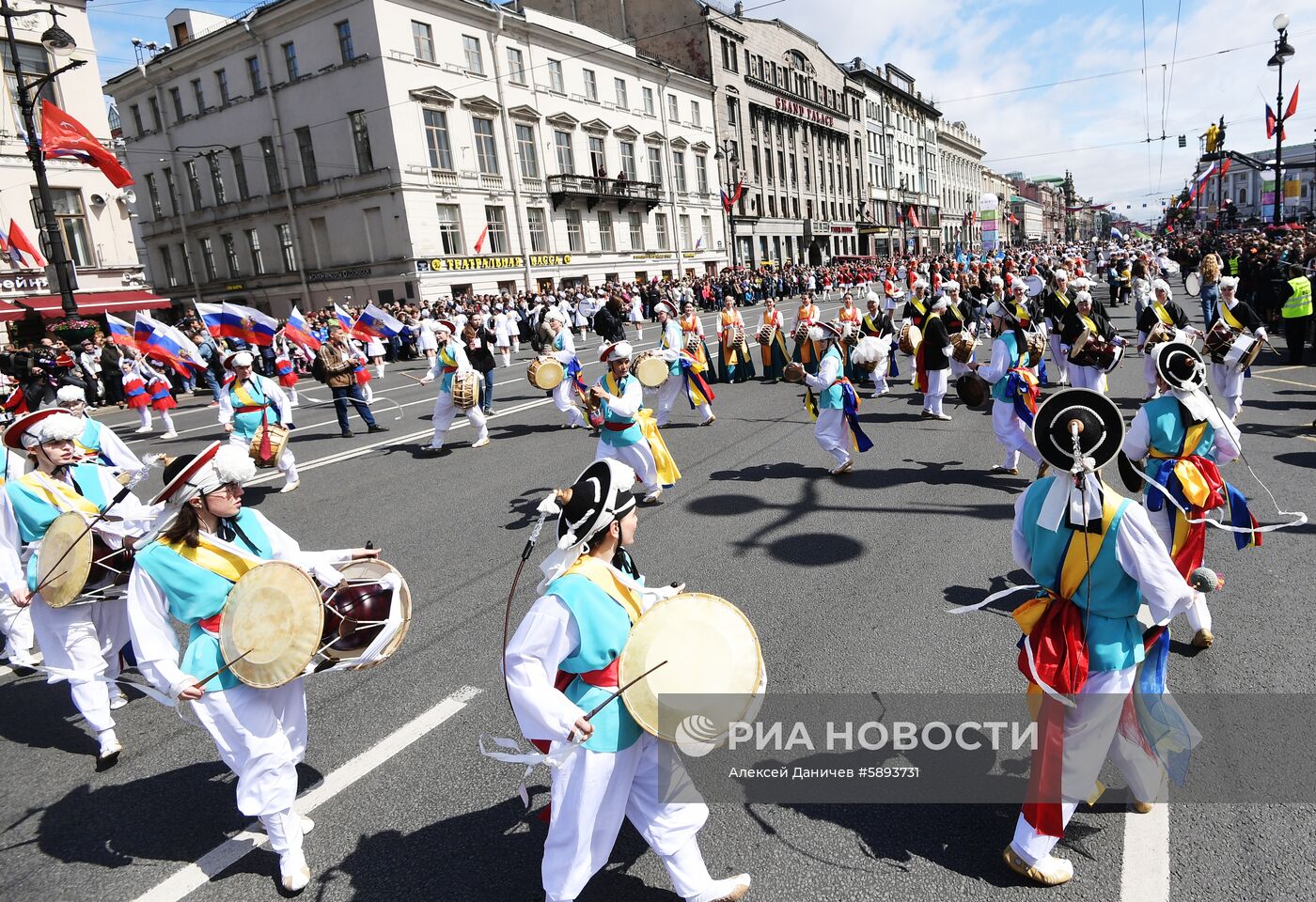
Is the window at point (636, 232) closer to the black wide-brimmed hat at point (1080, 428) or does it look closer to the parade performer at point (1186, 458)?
the parade performer at point (1186, 458)

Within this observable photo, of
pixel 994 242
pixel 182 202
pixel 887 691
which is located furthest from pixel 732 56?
pixel 887 691

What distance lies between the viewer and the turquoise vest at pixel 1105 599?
2.86 metres

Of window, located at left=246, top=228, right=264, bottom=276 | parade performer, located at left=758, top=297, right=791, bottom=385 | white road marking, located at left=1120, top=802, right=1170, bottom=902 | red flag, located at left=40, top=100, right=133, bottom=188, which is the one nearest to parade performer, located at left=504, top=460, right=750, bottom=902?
white road marking, located at left=1120, top=802, right=1170, bottom=902

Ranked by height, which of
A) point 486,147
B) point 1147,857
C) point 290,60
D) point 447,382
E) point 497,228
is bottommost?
point 1147,857

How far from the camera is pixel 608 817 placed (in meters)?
2.65

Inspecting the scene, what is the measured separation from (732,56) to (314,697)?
57.5m

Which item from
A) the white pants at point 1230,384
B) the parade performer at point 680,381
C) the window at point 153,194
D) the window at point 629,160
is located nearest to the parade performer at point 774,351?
the parade performer at point 680,381

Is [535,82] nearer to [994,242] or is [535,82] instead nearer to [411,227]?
[411,227]

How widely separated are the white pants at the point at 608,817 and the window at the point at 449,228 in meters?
34.8

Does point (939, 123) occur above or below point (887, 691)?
above

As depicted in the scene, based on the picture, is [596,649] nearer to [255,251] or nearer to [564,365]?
[564,365]

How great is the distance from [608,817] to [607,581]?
2.70ft

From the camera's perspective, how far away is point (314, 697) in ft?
15.4

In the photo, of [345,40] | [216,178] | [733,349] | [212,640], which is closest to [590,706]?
[212,640]
